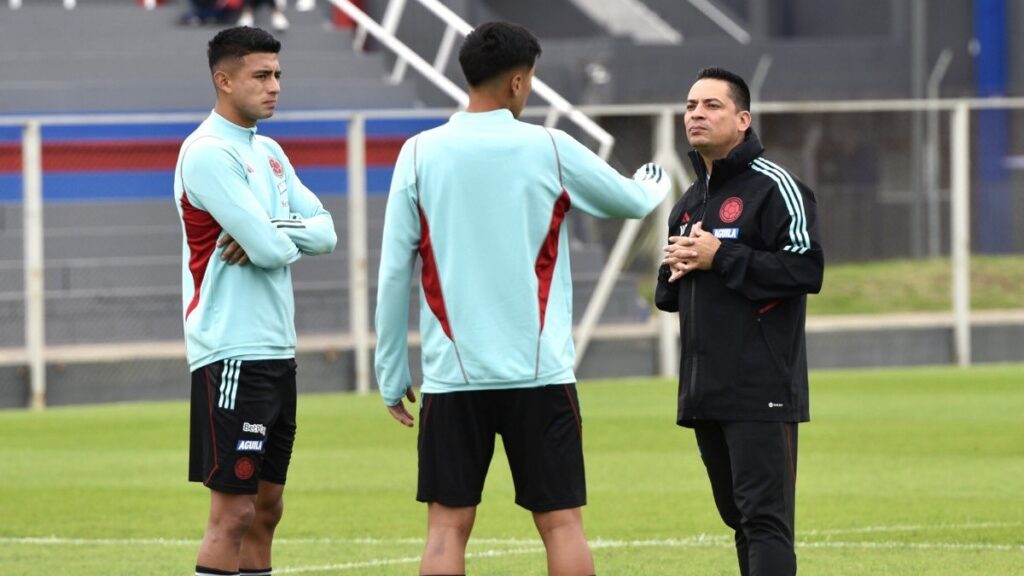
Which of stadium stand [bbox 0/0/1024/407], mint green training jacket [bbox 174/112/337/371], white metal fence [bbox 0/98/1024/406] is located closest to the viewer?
→ mint green training jacket [bbox 174/112/337/371]

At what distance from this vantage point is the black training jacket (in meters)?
6.35

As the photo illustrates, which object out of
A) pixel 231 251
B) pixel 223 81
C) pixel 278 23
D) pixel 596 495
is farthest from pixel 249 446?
pixel 278 23

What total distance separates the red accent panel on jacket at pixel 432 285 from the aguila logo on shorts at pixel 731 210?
1185mm

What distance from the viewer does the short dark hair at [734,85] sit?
6508mm

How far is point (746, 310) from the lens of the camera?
6.44m

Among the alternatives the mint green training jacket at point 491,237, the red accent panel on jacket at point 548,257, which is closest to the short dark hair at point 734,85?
the mint green training jacket at point 491,237

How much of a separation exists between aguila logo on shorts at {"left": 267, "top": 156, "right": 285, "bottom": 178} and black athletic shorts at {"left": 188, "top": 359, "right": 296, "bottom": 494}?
2.31 ft

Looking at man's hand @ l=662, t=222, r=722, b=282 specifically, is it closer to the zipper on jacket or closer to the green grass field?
the zipper on jacket

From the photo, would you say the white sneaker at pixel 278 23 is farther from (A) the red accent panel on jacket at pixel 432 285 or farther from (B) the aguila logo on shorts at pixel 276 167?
Answer: (A) the red accent panel on jacket at pixel 432 285

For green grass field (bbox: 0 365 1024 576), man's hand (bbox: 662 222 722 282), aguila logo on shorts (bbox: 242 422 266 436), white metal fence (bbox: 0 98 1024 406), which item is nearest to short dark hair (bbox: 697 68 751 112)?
man's hand (bbox: 662 222 722 282)

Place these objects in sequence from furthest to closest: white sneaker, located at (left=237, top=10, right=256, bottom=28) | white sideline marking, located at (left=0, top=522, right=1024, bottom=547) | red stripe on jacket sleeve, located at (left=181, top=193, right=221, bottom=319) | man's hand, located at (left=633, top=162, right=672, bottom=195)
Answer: white sneaker, located at (left=237, top=10, right=256, bottom=28), white sideline marking, located at (left=0, top=522, right=1024, bottom=547), red stripe on jacket sleeve, located at (left=181, top=193, right=221, bottom=319), man's hand, located at (left=633, top=162, right=672, bottom=195)

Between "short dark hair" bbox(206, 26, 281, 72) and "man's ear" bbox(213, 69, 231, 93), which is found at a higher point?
Answer: "short dark hair" bbox(206, 26, 281, 72)

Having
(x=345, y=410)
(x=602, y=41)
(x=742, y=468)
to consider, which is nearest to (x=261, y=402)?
(x=742, y=468)

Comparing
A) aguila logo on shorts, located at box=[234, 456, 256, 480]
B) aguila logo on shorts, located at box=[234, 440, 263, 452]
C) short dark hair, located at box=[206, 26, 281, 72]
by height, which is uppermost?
short dark hair, located at box=[206, 26, 281, 72]
